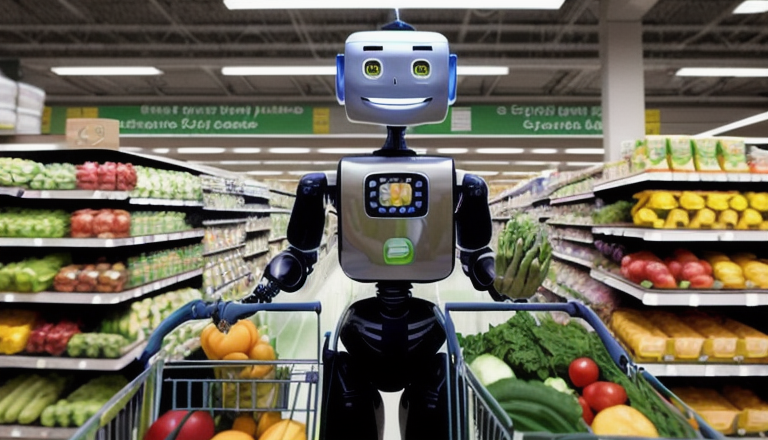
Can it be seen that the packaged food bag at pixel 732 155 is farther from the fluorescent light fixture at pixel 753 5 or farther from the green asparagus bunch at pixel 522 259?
the fluorescent light fixture at pixel 753 5

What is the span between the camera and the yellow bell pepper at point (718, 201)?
3154 millimetres

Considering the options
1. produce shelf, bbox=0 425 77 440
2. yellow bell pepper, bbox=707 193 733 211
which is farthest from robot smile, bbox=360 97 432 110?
produce shelf, bbox=0 425 77 440

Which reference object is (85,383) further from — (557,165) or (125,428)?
(557,165)

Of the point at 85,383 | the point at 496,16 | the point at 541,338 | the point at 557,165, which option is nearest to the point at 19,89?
the point at 85,383

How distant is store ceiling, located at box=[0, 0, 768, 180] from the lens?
706 cm

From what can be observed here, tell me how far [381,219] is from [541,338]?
553 mm

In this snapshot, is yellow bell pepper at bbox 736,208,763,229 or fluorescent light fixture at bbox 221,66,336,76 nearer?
yellow bell pepper at bbox 736,208,763,229

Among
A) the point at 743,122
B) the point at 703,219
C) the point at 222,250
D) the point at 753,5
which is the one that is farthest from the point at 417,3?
the point at 743,122

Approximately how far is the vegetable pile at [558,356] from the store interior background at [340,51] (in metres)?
2.96

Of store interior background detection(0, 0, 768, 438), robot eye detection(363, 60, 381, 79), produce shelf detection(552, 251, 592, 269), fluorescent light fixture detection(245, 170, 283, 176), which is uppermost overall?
store interior background detection(0, 0, 768, 438)

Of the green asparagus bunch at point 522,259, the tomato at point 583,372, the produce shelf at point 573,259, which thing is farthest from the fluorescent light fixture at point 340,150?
the tomato at point 583,372

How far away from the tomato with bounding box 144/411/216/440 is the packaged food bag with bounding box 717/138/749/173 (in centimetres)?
354

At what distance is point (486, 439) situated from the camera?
0.93 m

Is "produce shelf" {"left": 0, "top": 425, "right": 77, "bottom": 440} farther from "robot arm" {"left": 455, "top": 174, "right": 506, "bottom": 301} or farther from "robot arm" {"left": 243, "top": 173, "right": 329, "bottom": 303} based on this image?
"robot arm" {"left": 455, "top": 174, "right": 506, "bottom": 301}
